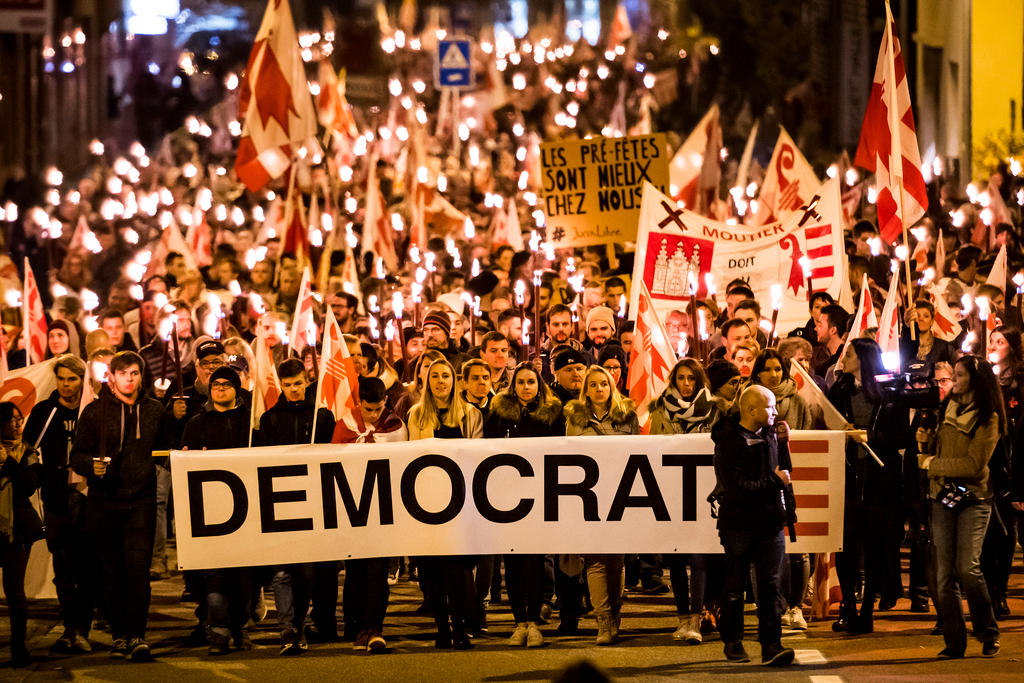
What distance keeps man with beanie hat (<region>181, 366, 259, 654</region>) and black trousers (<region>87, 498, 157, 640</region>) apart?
42 cm

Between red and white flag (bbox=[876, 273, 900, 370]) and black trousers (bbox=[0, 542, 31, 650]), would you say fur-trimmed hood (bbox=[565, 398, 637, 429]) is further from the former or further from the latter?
black trousers (bbox=[0, 542, 31, 650])

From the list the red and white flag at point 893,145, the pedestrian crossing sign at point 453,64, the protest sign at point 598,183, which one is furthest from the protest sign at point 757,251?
the pedestrian crossing sign at point 453,64

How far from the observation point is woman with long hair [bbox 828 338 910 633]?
39.0ft

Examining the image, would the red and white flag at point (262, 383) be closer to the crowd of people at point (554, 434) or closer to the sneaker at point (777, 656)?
the crowd of people at point (554, 434)

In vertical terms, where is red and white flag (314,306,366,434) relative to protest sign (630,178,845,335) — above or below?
below

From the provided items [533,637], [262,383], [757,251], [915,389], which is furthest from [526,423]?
[757,251]

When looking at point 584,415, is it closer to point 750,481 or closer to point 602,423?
point 602,423

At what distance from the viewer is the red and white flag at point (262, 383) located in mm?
12586

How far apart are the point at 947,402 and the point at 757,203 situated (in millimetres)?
10998

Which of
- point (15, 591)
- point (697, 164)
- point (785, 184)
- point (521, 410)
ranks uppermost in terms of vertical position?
point (697, 164)

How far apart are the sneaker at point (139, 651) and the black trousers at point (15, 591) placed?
2.15 feet

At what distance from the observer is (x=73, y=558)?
39.3ft

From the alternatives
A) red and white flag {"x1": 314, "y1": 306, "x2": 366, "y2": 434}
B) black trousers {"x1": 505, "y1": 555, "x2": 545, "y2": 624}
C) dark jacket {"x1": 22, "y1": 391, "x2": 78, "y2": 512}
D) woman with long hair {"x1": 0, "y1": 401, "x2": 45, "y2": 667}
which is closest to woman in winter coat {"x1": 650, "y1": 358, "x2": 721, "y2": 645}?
black trousers {"x1": 505, "y1": 555, "x2": 545, "y2": 624}

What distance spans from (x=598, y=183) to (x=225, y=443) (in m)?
8.51
